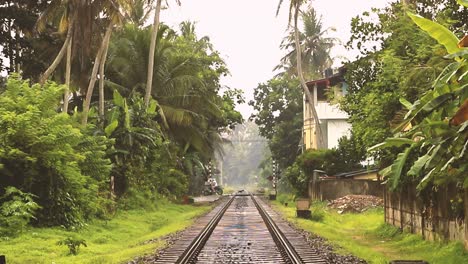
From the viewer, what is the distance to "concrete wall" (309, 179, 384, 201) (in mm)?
28203

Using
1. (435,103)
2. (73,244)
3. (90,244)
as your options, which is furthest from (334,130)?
(435,103)

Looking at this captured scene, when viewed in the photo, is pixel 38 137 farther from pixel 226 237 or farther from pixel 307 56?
pixel 307 56

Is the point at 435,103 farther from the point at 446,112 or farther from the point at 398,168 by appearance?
the point at 398,168

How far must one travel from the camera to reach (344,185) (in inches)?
1166

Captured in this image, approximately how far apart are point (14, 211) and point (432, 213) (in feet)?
32.1

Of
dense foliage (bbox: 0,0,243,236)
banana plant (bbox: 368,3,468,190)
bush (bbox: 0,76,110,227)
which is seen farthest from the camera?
dense foliage (bbox: 0,0,243,236)

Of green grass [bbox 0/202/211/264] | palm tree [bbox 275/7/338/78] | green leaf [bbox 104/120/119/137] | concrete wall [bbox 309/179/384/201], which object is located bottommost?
green grass [bbox 0/202/211/264]

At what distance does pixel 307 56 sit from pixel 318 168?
54.4 ft

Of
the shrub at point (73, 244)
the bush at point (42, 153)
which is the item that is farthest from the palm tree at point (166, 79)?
the shrub at point (73, 244)

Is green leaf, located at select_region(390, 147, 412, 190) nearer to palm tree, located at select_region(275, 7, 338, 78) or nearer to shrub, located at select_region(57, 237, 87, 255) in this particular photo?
shrub, located at select_region(57, 237, 87, 255)

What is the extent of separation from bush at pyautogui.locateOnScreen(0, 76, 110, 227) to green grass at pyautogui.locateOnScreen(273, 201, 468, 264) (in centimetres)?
717

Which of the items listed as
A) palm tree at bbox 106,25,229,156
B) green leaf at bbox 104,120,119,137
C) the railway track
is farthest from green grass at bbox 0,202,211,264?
palm tree at bbox 106,25,229,156

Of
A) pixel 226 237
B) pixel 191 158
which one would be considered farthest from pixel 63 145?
pixel 191 158

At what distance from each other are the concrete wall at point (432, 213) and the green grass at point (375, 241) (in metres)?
0.22
